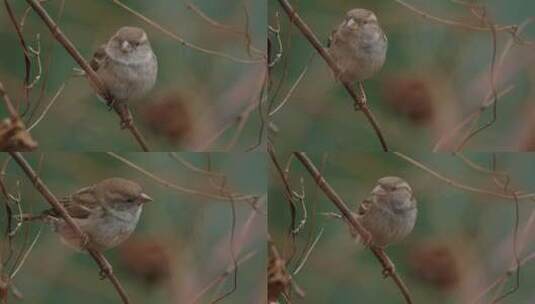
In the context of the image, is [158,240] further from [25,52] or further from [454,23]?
[454,23]

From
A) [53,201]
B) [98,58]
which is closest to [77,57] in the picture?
[98,58]

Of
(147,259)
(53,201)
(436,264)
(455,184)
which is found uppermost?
(53,201)

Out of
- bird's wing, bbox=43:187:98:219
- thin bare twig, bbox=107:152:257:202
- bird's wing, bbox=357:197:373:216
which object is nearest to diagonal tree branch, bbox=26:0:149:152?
thin bare twig, bbox=107:152:257:202

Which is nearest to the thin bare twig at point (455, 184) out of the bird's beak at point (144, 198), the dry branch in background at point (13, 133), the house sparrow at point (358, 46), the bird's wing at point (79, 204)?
the house sparrow at point (358, 46)

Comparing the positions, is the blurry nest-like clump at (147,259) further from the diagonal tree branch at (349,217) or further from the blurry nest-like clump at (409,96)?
the blurry nest-like clump at (409,96)

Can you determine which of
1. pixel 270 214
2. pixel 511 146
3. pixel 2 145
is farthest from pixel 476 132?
pixel 2 145

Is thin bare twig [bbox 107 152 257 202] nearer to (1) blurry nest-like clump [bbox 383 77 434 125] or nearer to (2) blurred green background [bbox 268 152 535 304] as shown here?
(2) blurred green background [bbox 268 152 535 304]

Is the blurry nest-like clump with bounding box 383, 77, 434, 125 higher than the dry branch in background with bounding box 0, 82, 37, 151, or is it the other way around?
the dry branch in background with bounding box 0, 82, 37, 151
